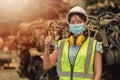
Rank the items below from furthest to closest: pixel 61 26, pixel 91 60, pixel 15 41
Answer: pixel 15 41 < pixel 61 26 < pixel 91 60

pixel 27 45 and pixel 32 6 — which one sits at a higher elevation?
pixel 32 6

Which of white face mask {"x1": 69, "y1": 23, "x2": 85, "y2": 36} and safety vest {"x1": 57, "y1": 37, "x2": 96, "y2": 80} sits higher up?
white face mask {"x1": 69, "y1": 23, "x2": 85, "y2": 36}

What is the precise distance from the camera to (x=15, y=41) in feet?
21.1

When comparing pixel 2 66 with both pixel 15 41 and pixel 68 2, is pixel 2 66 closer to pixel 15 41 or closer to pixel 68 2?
pixel 15 41

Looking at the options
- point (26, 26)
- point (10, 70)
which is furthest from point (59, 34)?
point (10, 70)

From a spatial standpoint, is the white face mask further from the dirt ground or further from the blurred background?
the dirt ground

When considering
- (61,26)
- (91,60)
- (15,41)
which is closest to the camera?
(91,60)

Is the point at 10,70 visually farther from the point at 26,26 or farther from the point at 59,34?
the point at 59,34

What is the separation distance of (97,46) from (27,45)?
4182 mm

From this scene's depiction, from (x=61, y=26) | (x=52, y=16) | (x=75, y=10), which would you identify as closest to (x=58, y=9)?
(x=52, y=16)

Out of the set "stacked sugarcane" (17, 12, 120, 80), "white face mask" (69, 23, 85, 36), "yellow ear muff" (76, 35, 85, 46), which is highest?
"white face mask" (69, 23, 85, 36)

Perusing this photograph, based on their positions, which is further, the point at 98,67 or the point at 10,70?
the point at 10,70

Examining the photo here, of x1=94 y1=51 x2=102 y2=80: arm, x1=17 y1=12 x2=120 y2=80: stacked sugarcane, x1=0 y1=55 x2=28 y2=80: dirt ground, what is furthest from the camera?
x1=0 y1=55 x2=28 y2=80: dirt ground

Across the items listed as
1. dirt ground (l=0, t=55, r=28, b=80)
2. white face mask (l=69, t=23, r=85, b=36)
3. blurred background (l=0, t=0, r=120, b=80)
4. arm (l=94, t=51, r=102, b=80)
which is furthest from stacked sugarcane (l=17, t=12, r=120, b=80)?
arm (l=94, t=51, r=102, b=80)
